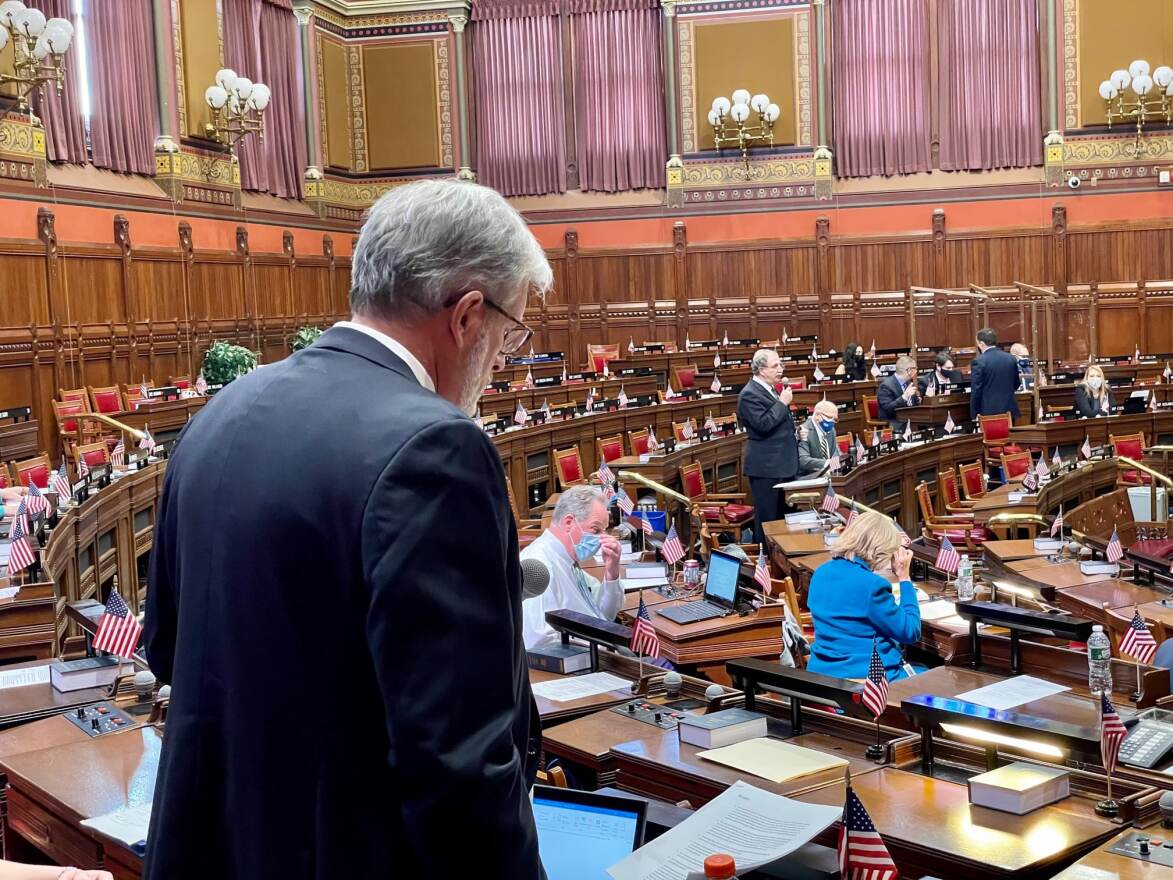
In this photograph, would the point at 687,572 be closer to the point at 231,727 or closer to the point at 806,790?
the point at 806,790

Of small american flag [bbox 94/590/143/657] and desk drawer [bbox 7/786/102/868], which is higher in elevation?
small american flag [bbox 94/590/143/657]

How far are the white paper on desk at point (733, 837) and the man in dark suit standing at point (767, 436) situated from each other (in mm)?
6958

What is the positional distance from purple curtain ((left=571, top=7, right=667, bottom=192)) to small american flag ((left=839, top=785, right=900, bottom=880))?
1865 cm

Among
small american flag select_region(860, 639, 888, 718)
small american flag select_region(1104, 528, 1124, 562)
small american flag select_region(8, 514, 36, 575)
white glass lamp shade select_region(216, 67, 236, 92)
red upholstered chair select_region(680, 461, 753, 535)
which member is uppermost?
white glass lamp shade select_region(216, 67, 236, 92)

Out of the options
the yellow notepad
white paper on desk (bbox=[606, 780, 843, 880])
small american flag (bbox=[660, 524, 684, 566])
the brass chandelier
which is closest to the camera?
white paper on desk (bbox=[606, 780, 843, 880])

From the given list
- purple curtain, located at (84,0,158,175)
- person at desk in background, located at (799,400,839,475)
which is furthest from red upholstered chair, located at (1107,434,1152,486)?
purple curtain, located at (84,0,158,175)

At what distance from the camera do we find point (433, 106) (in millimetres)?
20938

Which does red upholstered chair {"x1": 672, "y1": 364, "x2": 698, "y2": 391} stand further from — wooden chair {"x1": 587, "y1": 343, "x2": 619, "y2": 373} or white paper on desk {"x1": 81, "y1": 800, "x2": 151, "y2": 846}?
white paper on desk {"x1": 81, "y1": 800, "x2": 151, "y2": 846}

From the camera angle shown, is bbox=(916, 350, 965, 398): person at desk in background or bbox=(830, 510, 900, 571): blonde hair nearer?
bbox=(830, 510, 900, 571): blonde hair

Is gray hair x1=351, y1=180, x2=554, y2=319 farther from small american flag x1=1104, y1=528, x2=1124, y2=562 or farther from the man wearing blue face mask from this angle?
small american flag x1=1104, y1=528, x2=1124, y2=562

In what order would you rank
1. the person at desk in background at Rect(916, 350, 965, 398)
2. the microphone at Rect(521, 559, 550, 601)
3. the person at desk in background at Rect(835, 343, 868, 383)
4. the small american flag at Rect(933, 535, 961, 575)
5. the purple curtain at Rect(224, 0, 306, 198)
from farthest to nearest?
the purple curtain at Rect(224, 0, 306, 198) < the person at desk in background at Rect(835, 343, 868, 383) < the person at desk in background at Rect(916, 350, 965, 398) < the small american flag at Rect(933, 535, 961, 575) < the microphone at Rect(521, 559, 550, 601)

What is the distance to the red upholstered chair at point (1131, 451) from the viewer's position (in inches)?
424

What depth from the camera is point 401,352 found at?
5.48 feet

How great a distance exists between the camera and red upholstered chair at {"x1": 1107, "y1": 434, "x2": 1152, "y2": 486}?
10766 millimetres
